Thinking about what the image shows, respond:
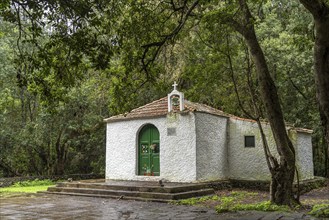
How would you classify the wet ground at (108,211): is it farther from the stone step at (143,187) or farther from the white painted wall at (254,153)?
the white painted wall at (254,153)

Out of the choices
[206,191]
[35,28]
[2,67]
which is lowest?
[206,191]

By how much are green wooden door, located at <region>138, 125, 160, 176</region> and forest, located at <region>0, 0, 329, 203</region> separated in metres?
2.21

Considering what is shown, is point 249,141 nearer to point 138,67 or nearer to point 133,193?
point 133,193

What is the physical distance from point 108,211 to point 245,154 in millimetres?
8445

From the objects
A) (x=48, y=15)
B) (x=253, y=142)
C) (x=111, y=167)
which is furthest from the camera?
(x=111, y=167)

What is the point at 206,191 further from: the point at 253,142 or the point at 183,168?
the point at 253,142

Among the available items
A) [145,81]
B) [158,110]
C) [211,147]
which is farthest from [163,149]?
[145,81]

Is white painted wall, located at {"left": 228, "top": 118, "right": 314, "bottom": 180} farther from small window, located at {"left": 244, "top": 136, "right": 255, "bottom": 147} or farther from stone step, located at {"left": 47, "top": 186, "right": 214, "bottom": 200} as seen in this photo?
stone step, located at {"left": 47, "top": 186, "right": 214, "bottom": 200}

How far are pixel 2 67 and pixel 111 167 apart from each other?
822 centimetres

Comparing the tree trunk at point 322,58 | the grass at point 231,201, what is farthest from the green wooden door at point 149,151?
the tree trunk at point 322,58

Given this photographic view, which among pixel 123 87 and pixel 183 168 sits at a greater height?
pixel 123 87

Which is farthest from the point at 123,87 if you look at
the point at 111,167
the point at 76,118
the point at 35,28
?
the point at 76,118

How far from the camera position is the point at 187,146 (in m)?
14.9

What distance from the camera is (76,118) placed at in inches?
801
